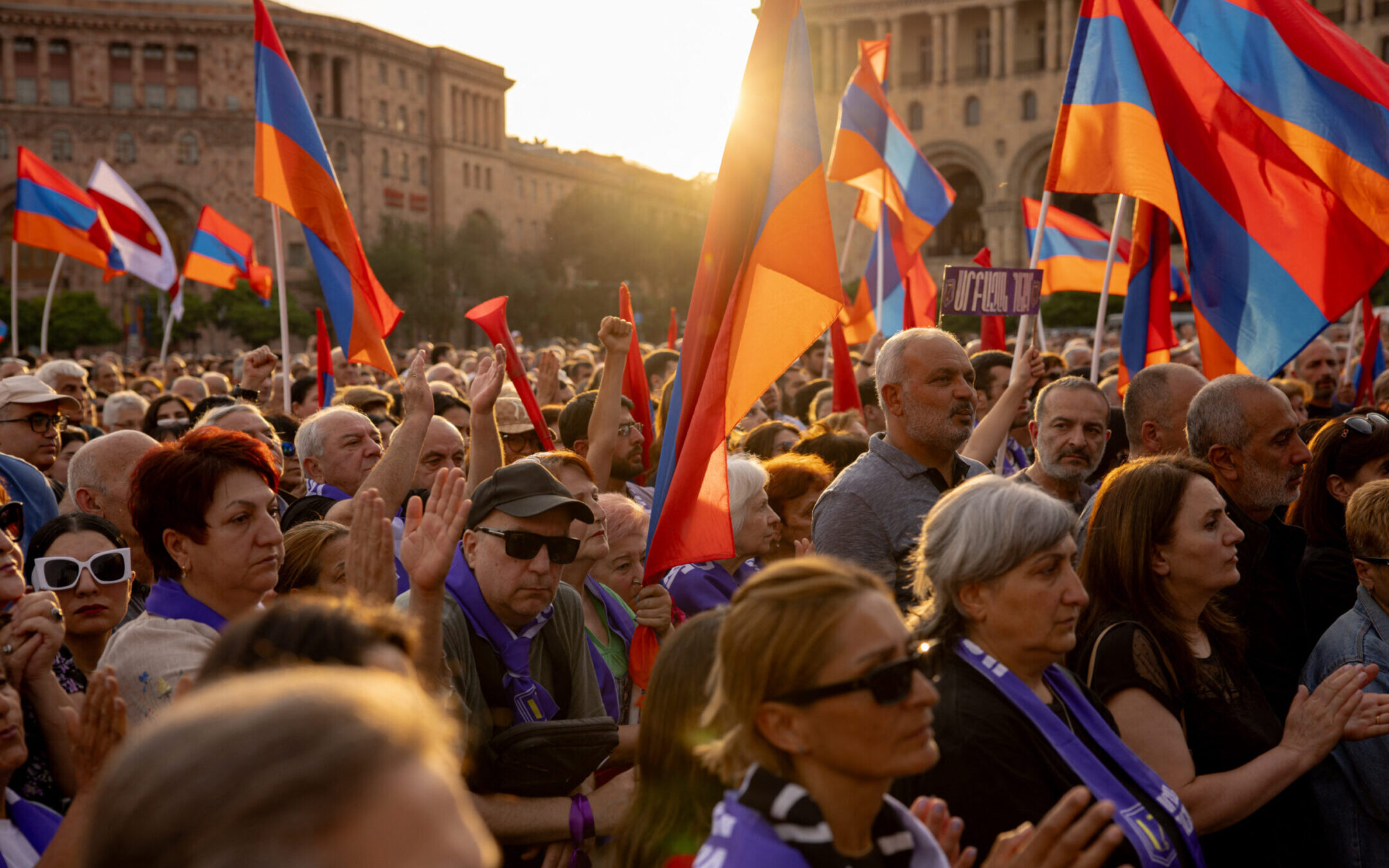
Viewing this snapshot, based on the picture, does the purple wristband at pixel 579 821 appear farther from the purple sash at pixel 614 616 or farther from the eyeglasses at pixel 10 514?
the eyeglasses at pixel 10 514

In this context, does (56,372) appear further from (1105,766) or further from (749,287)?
(1105,766)

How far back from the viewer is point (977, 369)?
7258mm

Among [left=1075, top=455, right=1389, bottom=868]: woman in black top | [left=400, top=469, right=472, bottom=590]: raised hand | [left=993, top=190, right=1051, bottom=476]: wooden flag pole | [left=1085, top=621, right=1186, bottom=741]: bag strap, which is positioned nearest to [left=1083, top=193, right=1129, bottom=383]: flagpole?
[left=993, top=190, right=1051, bottom=476]: wooden flag pole

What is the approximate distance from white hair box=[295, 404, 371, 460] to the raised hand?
2.49m

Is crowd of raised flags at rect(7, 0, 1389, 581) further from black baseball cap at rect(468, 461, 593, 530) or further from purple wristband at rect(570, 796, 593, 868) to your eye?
purple wristband at rect(570, 796, 593, 868)

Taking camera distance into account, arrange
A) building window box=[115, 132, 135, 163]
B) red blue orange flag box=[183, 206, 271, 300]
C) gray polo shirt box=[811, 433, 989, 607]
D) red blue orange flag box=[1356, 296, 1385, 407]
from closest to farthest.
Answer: gray polo shirt box=[811, 433, 989, 607]
red blue orange flag box=[1356, 296, 1385, 407]
red blue orange flag box=[183, 206, 271, 300]
building window box=[115, 132, 135, 163]

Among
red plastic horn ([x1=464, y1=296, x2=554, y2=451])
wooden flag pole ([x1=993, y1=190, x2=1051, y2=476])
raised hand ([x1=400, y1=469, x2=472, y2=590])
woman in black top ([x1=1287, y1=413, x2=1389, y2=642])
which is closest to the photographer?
raised hand ([x1=400, y1=469, x2=472, y2=590])

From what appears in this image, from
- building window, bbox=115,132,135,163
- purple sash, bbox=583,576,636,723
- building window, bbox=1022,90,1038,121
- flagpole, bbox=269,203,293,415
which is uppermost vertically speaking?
building window, bbox=1022,90,1038,121

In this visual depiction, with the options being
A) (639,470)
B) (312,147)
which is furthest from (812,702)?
(312,147)

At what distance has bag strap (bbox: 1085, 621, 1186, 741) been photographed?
3.27 metres

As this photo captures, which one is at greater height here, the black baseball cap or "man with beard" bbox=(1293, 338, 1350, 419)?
"man with beard" bbox=(1293, 338, 1350, 419)

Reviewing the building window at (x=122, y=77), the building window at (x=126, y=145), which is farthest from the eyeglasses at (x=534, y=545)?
the building window at (x=122, y=77)

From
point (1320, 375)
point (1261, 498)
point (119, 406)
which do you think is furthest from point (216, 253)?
point (1261, 498)

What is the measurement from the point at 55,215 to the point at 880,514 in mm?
12608
